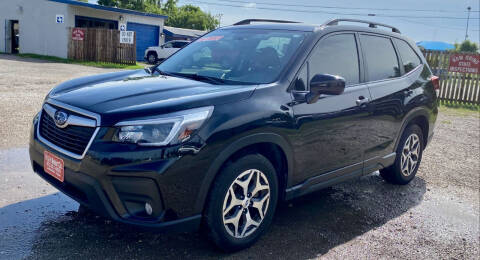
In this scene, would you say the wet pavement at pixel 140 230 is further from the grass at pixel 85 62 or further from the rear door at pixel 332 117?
the grass at pixel 85 62

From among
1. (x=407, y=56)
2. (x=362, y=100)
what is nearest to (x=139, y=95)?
(x=362, y=100)

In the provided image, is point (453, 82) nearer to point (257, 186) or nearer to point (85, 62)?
point (257, 186)

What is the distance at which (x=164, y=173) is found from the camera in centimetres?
281

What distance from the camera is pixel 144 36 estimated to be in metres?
31.3

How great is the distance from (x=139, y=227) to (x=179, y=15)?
259 ft

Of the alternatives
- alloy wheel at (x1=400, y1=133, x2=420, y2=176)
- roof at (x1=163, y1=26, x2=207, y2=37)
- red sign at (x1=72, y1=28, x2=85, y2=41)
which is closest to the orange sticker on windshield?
alloy wheel at (x1=400, y1=133, x2=420, y2=176)

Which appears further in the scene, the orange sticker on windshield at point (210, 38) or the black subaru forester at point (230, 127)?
the orange sticker on windshield at point (210, 38)

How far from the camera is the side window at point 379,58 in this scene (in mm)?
4648

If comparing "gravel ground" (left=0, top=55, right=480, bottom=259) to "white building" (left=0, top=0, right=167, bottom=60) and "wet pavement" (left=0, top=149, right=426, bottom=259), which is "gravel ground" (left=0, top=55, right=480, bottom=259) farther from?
"white building" (left=0, top=0, right=167, bottom=60)

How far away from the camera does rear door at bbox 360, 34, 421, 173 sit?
4.57 meters

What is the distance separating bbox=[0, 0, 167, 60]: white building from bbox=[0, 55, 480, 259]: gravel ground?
2022 centimetres

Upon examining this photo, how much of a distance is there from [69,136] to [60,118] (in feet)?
A: 0.60

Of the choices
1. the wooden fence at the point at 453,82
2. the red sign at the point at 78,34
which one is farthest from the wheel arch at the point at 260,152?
the red sign at the point at 78,34

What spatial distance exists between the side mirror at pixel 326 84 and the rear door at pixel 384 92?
0.99m
